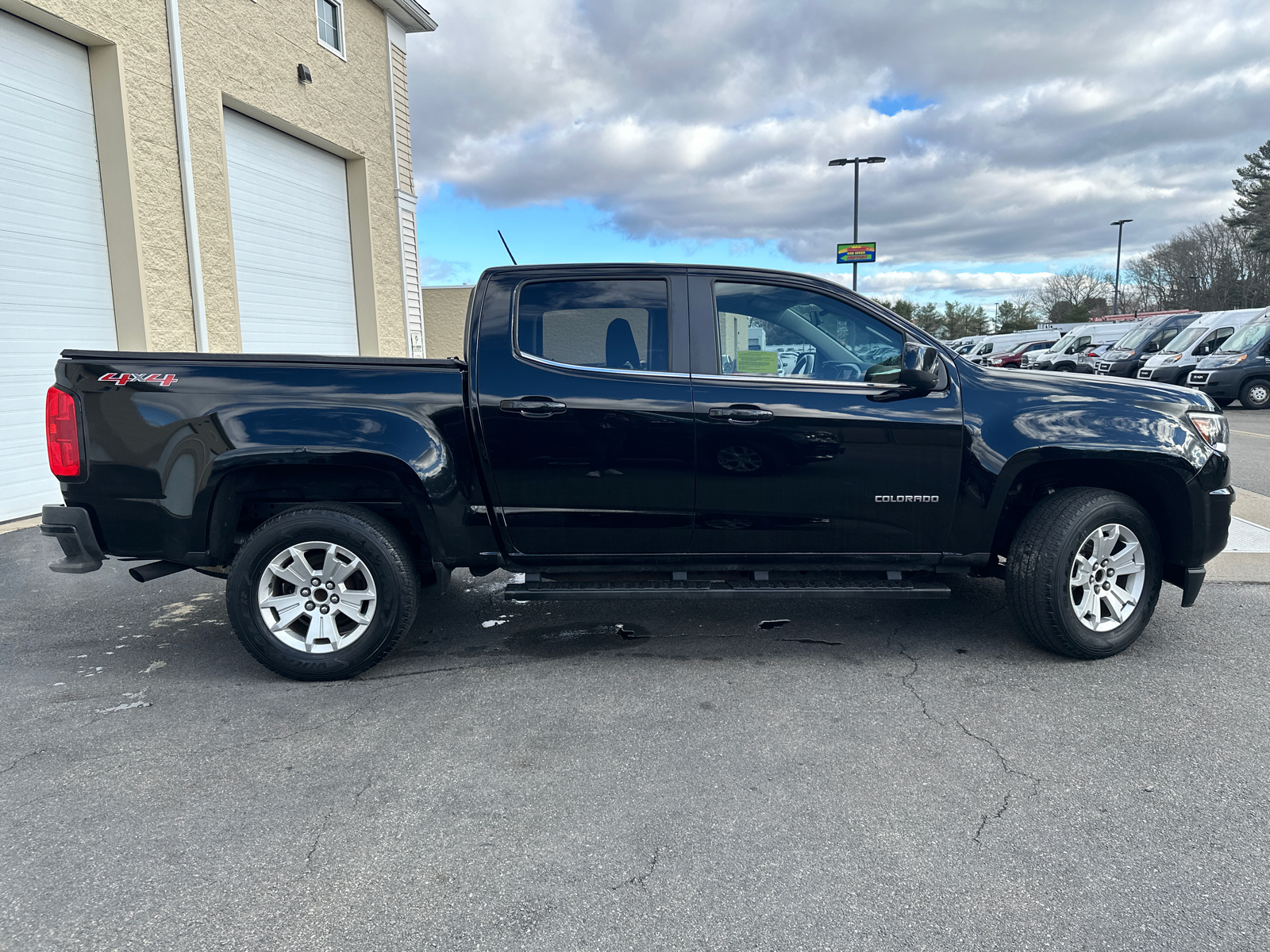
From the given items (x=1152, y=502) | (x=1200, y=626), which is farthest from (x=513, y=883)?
(x=1200, y=626)

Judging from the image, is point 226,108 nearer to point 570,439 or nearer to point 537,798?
point 570,439

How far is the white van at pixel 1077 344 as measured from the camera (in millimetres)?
27719

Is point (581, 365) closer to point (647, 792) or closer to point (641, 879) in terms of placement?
point (647, 792)

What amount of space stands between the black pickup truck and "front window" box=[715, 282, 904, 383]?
1 cm

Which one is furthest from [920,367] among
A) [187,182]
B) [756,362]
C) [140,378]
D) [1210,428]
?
[187,182]

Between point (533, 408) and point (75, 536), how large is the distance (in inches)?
86.5

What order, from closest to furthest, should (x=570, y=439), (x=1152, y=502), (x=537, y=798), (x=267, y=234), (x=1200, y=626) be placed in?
(x=537, y=798)
(x=570, y=439)
(x=1152, y=502)
(x=1200, y=626)
(x=267, y=234)

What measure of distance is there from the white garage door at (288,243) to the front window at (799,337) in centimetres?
842

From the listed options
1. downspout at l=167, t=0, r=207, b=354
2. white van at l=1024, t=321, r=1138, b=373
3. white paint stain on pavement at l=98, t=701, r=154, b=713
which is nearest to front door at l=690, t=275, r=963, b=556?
white paint stain on pavement at l=98, t=701, r=154, b=713

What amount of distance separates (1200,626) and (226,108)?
11449 millimetres

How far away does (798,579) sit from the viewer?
13.8 feet

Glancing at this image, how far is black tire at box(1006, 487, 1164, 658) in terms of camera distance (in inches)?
157

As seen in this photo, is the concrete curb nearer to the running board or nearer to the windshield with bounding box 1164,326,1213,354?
the running board

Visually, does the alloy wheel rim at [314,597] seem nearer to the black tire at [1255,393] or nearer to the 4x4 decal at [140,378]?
the 4x4 decal at [140,378]
